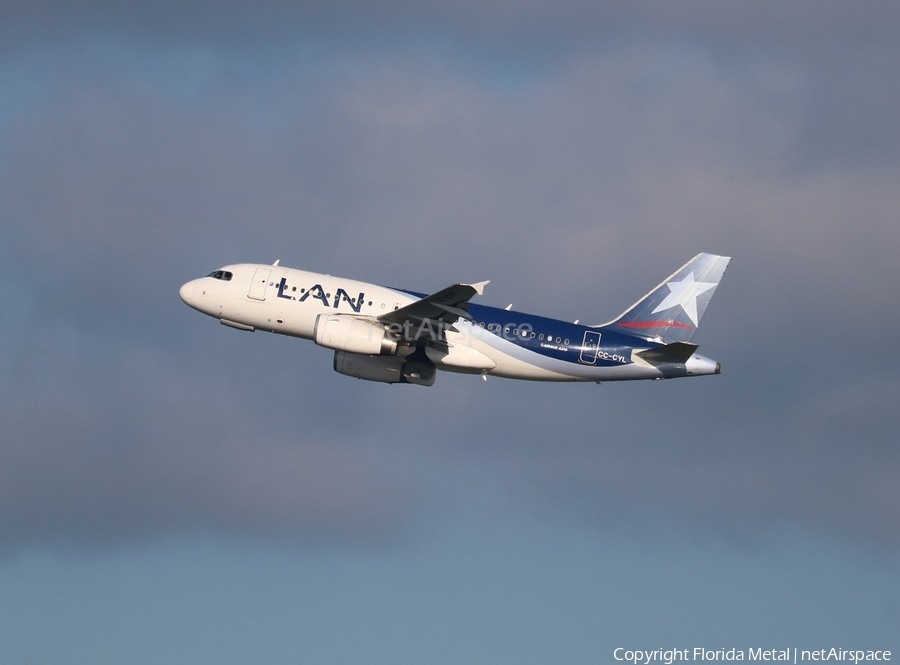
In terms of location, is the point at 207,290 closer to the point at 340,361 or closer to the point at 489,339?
the point at 340,361

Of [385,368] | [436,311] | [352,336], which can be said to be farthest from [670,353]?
[352,336]

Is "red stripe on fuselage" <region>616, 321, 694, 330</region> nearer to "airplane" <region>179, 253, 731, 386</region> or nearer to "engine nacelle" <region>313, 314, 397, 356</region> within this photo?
"airplane" <region>179, 253, 731, 386</region>

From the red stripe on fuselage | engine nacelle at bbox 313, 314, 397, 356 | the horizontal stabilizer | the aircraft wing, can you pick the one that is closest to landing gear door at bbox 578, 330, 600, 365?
the horizontal stabilizer

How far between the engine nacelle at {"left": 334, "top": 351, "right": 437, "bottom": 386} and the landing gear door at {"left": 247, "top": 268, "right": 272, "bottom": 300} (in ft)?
16.6

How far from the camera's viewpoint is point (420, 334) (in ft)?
196

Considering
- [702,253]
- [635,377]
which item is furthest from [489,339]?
[702,253]

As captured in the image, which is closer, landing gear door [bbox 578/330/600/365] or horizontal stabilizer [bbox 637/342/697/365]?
horizontal stabilizer [bbox 637/342/697/365]

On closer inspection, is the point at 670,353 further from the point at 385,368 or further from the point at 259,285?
the point at 259,285

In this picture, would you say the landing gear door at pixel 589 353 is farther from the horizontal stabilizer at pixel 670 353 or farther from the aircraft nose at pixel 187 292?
the aircraft nose at pixel 187 292

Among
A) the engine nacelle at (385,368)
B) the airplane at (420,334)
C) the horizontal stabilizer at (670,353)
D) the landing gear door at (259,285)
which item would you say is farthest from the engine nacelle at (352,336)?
the horizontal stabilizer at (670,353)

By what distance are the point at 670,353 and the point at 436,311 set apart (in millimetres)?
11954

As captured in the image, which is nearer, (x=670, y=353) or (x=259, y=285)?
(x=670, y=353)

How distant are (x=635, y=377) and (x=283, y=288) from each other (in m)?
18.9

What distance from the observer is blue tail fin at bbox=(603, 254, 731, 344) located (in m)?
63.1
